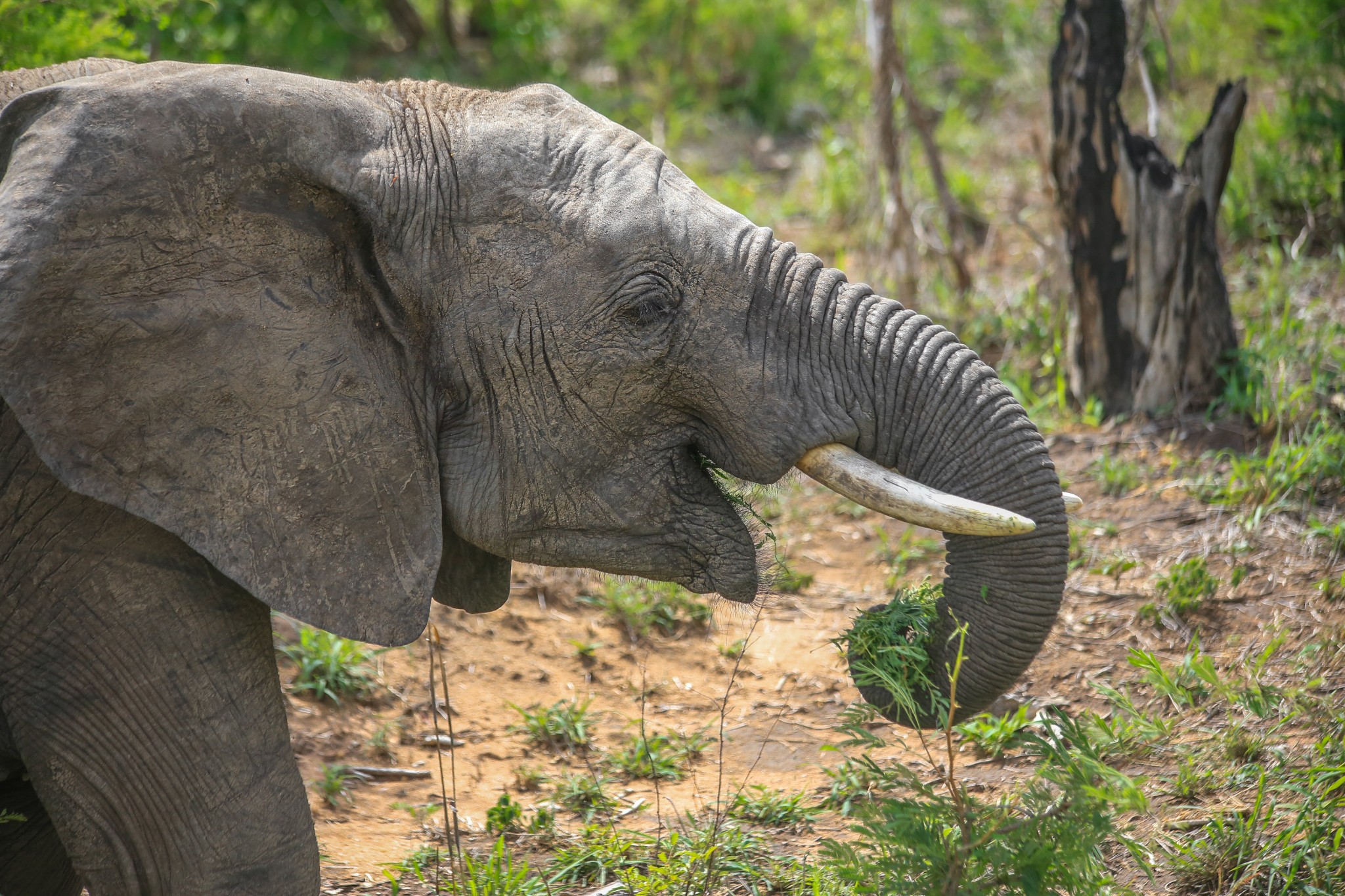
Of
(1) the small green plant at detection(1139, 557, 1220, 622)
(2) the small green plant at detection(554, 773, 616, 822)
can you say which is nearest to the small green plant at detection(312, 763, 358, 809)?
(2) the small green plant at detection(554, 773, 616, 822)

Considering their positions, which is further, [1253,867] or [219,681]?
[1253,867]

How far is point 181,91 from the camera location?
298 centimetres

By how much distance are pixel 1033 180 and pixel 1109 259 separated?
3.09 m

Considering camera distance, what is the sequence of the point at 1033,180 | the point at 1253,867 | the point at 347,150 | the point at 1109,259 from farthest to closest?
the point at 1033,180 < the point at 1109,259 < the point at 1253,867 < the point at 347,150

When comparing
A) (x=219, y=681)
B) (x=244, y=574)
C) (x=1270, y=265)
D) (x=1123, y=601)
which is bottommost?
(x=1123, y=601)

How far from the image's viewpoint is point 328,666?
5402mm

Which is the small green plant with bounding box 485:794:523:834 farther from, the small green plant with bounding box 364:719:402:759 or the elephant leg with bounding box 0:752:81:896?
the elephant leg with bounding box 0:752:81:896

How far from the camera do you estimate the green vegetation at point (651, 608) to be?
19.4 ft

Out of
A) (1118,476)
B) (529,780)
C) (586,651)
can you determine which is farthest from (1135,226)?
(529,780)

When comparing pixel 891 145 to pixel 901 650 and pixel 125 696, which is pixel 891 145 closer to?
pixel 901 650

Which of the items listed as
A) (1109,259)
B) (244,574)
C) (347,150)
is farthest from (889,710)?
(1109,259)

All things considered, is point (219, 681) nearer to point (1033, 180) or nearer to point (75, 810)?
point (75, 810)

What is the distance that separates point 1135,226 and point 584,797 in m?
4.09

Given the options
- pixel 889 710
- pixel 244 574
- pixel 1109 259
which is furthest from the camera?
pixel 1109 259
